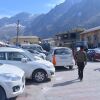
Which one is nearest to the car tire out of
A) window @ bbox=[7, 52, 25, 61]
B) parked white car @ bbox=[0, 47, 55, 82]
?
parked white car @ bbox=[0, 47, 55, 82]

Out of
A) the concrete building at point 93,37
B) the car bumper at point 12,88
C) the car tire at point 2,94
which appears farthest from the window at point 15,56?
the concrete building at point 93,37

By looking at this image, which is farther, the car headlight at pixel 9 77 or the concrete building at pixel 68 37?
the concrete building at pixel 68 37

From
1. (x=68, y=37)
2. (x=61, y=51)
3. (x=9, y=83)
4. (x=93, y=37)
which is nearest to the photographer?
(x=9, y=83)

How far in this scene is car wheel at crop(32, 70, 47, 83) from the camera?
16.0 m

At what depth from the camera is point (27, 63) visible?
15.8m

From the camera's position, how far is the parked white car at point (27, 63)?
15633mm

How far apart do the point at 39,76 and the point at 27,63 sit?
88 cm

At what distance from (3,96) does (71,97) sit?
2540 mm

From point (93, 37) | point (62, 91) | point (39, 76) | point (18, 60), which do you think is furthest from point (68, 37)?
point (62, 91)

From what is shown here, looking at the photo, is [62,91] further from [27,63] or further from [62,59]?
A: [62,59]

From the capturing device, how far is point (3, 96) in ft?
33.8

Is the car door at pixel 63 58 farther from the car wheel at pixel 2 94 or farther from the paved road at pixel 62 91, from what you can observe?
the car wheel at pixel 2 94

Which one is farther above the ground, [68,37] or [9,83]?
[68,37]

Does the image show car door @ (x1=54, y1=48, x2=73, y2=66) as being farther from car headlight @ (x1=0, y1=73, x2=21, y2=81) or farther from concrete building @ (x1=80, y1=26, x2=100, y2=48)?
concrete building @ (x1=80, y1=26, x2=100, y2=48)
